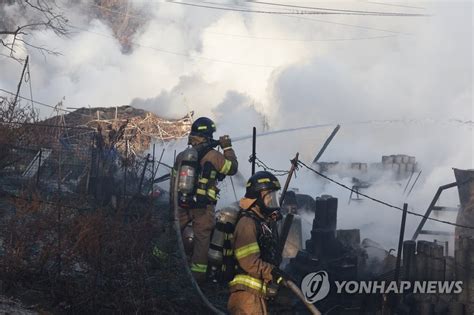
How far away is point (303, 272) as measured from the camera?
8477mm

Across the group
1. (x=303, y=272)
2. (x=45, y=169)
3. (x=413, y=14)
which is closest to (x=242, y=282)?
(x=303, y=272)

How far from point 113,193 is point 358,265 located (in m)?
3.93

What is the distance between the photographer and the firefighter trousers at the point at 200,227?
6336 millimetres

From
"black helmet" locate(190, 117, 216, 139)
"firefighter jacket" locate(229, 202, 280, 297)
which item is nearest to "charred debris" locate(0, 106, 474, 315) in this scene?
"black helmet" locate(190, 117, 216, 139)

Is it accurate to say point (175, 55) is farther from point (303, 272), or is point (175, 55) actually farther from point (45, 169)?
point (303, 272)

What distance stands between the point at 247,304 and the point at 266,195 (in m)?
0.81

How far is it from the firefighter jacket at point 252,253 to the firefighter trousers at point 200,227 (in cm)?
167

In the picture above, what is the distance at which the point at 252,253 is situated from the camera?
14.5ft

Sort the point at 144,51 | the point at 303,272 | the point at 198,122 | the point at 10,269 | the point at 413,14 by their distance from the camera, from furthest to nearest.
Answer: the point at 144,51 → the point at 413,14 → the point at 303,272 → the point at 198,122 → the point at 10,269

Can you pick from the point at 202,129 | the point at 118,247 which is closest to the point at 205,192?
the point at 202,129

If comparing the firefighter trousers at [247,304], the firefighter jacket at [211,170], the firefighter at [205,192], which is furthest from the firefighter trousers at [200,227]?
the firefighter trousers at [247,304]

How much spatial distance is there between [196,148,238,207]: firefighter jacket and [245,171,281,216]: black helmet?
5.78 ft

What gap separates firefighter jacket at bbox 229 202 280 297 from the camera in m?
4.42

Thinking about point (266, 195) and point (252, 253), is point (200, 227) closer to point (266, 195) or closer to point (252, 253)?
point (266, 195)
